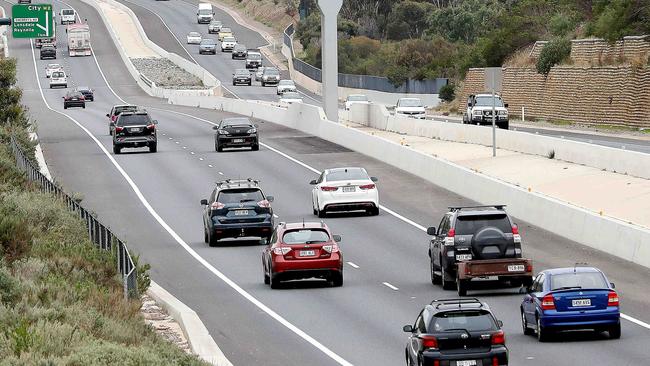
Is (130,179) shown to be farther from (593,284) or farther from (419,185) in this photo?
(593,284)

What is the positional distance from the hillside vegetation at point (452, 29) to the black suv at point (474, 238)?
51.7 meters

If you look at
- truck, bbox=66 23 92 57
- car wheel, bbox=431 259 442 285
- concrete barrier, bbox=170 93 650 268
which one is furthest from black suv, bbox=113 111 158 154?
truck, bbox=66 23 92 57

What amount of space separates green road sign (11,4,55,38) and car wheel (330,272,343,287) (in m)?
23.9

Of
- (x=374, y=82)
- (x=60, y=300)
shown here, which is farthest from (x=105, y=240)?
(x=374, y=82)

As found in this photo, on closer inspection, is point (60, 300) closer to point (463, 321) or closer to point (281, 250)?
point (463, 321)

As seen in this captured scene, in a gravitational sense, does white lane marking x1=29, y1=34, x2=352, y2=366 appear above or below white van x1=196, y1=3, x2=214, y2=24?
below

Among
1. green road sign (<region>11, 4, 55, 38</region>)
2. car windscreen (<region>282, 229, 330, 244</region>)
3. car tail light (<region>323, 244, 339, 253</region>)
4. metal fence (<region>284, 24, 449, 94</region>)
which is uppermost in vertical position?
green road sign (<region>11, 4, 55, 38</region>)

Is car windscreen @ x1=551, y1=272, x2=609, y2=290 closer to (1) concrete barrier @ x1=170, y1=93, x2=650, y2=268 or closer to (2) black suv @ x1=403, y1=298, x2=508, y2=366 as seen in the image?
(2) black suv @ x1=403, y1=298, x2=508, y2=366

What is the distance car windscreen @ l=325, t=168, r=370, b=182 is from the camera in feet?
141

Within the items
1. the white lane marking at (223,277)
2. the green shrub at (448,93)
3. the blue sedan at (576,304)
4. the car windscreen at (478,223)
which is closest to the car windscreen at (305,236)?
the white lane marking at (223,277)

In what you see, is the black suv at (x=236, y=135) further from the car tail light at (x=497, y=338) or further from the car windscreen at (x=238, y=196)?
the car tail light at (x=497, y=338)

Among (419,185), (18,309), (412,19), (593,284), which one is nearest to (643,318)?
(593,284)

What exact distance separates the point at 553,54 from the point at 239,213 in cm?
5269

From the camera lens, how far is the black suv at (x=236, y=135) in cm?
6344
